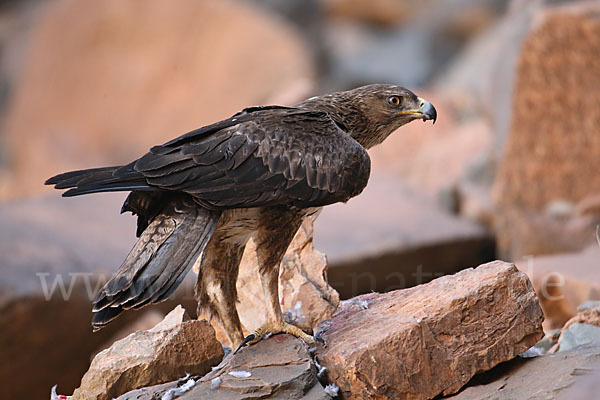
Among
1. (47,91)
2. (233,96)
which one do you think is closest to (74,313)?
(233,96)

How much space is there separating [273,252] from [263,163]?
404 mm

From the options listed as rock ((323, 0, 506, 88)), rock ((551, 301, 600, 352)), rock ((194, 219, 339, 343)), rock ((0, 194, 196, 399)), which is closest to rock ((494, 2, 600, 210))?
rock ((0, 194, 196, 399))

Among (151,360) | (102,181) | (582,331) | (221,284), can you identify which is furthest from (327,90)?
(102,181)

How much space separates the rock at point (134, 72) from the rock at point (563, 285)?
31.3 ft

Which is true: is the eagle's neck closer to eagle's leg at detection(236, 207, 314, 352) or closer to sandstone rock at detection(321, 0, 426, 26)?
eagle's leg at detection(236, 207, 314, 352)

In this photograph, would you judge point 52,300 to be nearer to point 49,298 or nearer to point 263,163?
point 49,298

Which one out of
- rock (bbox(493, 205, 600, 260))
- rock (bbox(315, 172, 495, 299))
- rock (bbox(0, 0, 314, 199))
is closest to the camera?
rock (bbox(493, 205, 600, 260))

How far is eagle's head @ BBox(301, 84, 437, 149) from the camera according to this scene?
421 centimetres

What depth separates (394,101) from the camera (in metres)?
4.23

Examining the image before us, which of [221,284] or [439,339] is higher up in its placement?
[221,284]

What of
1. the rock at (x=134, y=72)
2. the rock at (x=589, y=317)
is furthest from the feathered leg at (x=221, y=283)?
the rock at (x=134, y=72)

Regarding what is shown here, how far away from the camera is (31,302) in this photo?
6.70 metres

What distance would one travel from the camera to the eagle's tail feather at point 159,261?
3.31 m

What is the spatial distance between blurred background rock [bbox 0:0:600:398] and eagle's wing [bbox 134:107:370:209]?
218cm
